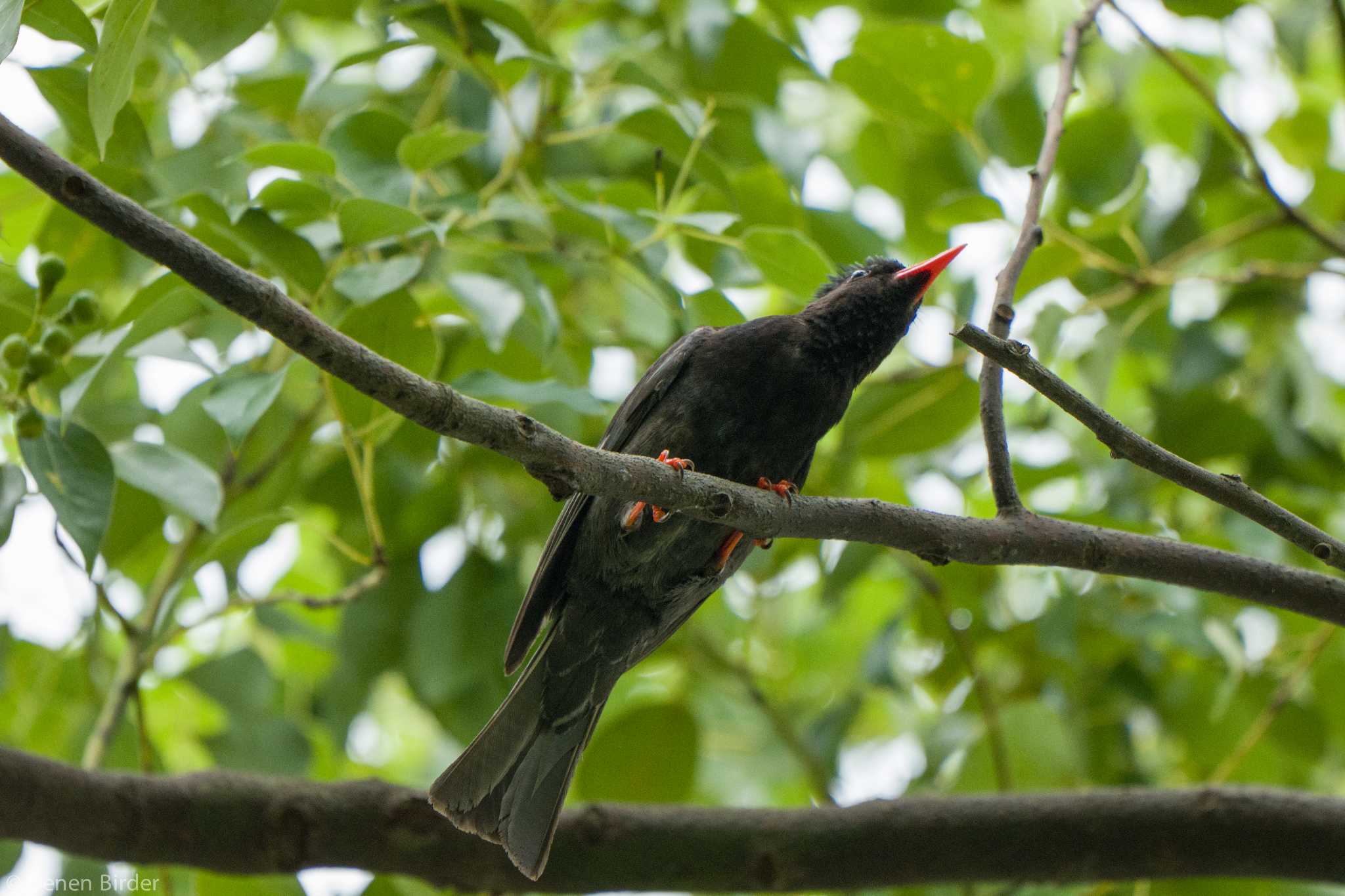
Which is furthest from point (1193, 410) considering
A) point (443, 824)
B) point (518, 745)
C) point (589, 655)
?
point (443, 824)

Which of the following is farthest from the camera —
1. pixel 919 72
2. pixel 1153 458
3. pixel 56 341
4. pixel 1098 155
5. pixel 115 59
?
pixel 1098 155

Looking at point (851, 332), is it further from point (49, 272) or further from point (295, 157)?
point (49, 272)

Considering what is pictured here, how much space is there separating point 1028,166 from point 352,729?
2.69 m

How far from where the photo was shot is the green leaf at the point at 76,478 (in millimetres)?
2248

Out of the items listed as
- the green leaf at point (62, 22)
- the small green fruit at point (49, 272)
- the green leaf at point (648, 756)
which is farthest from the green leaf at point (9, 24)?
the green leaf at point (648, 756)


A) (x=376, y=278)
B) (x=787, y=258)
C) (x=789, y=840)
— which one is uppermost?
(x=787, y=258)

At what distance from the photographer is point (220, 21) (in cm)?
236

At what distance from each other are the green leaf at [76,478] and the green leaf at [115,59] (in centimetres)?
63

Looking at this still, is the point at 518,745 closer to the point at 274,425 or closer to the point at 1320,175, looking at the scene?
the point at 274,425

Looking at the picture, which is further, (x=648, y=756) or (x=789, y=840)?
(x=648, y=756)

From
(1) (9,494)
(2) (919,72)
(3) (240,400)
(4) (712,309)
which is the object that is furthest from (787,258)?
(1) (9,494)

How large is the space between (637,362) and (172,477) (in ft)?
5.79

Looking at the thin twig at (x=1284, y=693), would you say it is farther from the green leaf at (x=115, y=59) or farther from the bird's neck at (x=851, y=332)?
the green leaf at (x=115, y=59)

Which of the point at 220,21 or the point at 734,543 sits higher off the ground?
the point at 220,21
